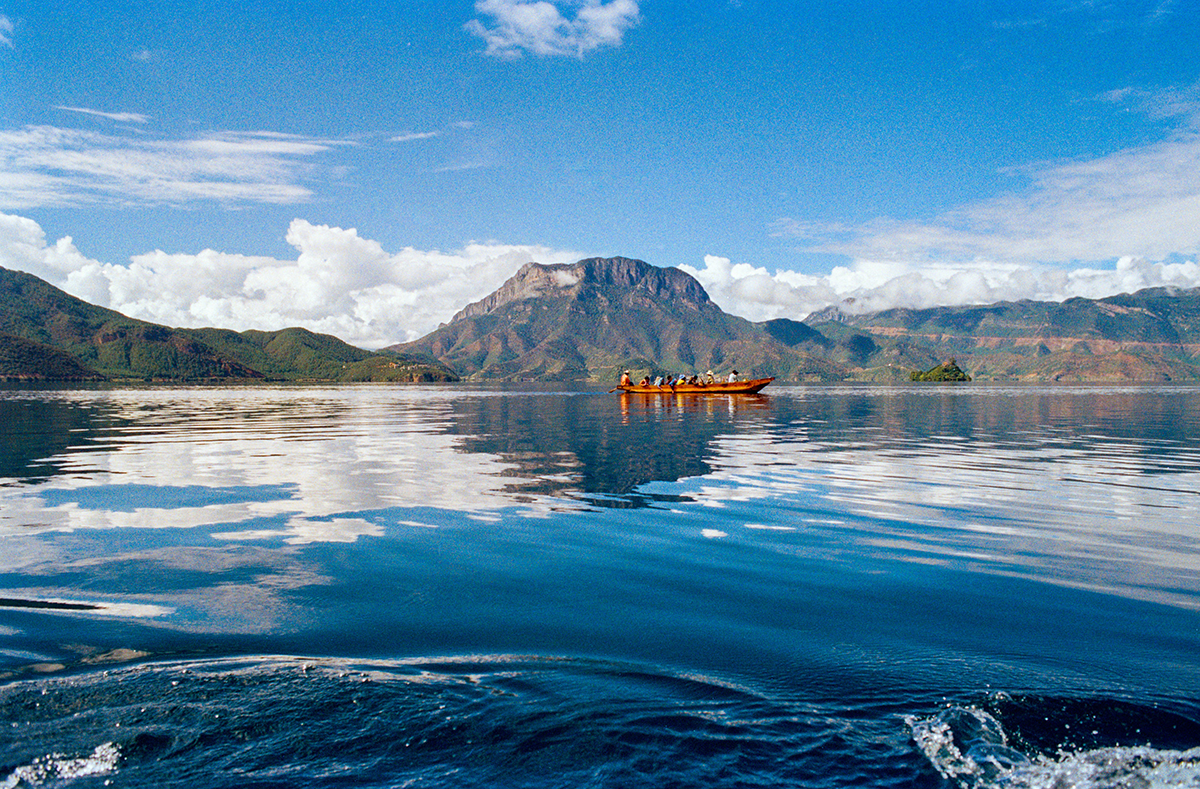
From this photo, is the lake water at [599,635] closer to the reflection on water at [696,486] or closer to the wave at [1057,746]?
the wave at [1057,746]

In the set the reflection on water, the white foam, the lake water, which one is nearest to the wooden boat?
the reflection on water

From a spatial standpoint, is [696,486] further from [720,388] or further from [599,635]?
[720,388]

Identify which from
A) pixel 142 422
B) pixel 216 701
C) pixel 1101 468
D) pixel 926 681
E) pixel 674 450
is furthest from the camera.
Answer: pixel 142 422

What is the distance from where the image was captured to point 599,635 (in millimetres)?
10852

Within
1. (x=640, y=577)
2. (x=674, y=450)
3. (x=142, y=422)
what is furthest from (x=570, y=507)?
(x=142, y=422)

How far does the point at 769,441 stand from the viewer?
46250 millimetres

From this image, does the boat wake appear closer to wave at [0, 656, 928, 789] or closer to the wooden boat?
wave at [0, 656, 928, 789]

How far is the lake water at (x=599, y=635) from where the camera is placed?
7.16 m

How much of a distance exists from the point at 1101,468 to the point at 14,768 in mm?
39036

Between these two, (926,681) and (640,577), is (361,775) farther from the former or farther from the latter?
(640,577)

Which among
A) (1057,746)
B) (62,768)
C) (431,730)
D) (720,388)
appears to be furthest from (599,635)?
(720,388)

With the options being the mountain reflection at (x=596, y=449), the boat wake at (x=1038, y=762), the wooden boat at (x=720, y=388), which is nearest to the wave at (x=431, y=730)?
the boat wake at (x=1038, y=762)

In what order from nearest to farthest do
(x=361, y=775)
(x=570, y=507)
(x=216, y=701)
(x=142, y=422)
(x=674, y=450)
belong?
(x=361, y=775), (x=216, y=701), (x=570, y=507), (x=674, y=450), (x=142, y=422)

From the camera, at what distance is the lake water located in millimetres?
7160
